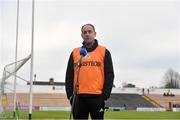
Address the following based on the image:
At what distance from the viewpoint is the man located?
4.83 m

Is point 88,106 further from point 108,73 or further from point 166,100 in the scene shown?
point 166,100

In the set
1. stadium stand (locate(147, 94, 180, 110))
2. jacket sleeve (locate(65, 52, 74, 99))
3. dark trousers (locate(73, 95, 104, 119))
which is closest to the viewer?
dark trousers (locate(73, 95, 104, 119))

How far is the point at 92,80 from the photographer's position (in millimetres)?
4848

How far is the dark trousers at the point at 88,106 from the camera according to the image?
15.8 ft

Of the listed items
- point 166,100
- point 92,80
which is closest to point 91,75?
point 92,80

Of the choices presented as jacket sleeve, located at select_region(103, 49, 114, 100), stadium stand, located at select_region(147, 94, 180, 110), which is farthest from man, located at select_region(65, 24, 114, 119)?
stadium stand, located at select_region(147, 94, 180, 110)

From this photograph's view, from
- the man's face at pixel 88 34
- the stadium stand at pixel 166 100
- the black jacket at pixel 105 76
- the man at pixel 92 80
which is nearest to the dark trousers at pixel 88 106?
the man at pixel 92 80

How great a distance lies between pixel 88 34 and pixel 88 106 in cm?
79

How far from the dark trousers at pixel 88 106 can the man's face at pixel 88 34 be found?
25.0 inches

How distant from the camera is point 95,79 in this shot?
4867mm

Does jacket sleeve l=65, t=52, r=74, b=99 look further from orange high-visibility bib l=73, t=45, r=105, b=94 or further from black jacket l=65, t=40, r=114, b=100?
orange high-visibility bib l=73, t=45, r=105, b=94

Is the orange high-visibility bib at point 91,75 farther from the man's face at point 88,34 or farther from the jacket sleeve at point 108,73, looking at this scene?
the man's face at point 88,34

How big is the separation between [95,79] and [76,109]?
0.39 meters

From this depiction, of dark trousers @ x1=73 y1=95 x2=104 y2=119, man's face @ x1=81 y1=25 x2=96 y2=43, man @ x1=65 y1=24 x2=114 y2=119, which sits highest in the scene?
man's face @ x1=81 y1=25 x2=96 y2=43
